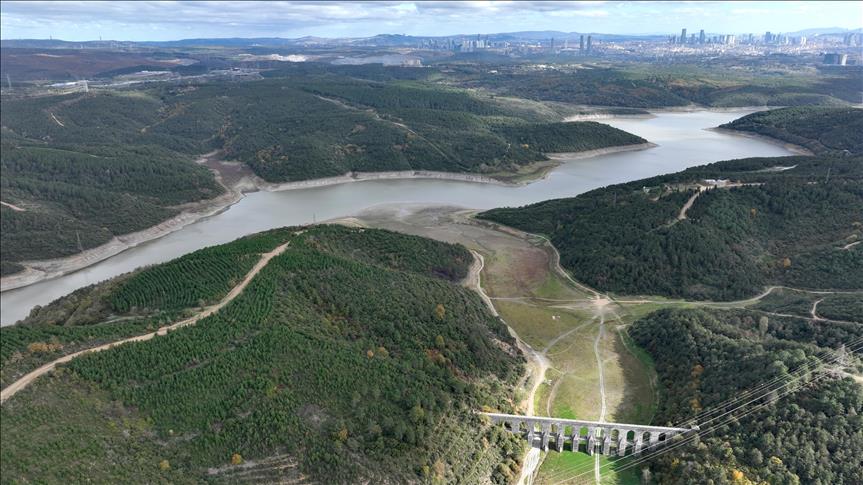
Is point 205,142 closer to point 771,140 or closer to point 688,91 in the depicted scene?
point 771,140

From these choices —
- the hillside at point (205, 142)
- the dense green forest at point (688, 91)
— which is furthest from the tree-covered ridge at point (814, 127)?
the dense green forest at point (688, 91)

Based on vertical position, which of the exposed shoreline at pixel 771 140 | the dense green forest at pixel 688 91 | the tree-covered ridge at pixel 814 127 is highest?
the dense green forest at pixel 688 91

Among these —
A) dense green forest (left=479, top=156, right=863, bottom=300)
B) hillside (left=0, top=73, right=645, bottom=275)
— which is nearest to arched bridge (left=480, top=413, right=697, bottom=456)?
dense green forest (left=479, top=156, right=863, bottom=300)

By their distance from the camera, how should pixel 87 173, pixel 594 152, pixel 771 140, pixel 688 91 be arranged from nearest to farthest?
1. pixel 87 173
2. pixel 594 152
3. pixel 771 140
4. pixel 688 91

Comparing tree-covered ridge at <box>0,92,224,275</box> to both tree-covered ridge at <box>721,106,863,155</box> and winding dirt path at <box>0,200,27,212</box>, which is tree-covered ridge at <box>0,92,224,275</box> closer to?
winding dirt path at <box>0,200,27,212</box>

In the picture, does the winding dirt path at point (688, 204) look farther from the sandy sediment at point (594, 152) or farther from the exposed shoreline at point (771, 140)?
the exposed shoreline at point (771, 140)

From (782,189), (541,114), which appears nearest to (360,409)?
(782,189)

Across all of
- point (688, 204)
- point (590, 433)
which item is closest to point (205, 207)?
point (688, 204)
